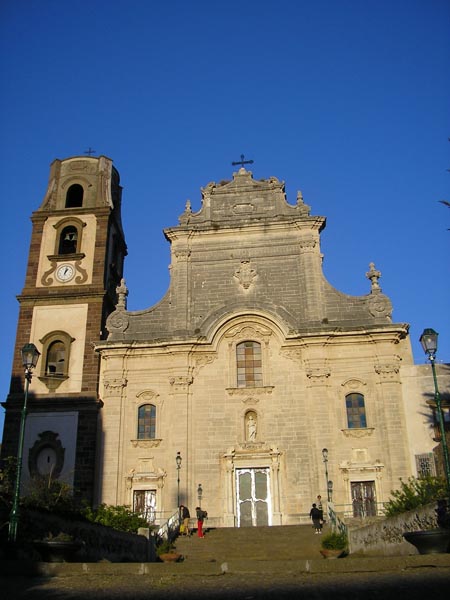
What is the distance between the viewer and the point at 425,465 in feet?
83.9

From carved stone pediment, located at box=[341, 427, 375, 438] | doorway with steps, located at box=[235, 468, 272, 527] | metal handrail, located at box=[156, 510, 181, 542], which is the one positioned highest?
carved stone pediment, located at box=[341, 427, 375, 438]

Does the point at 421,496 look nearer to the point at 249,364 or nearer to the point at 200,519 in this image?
the point at 200,519

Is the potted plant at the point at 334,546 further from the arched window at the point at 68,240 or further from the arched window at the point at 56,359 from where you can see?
the arched window at the point at 68,240

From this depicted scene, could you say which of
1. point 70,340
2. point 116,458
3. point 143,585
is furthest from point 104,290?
point 143,585

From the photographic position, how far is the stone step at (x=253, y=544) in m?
20.7

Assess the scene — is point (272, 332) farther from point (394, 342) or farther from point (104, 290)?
point (104, 290)

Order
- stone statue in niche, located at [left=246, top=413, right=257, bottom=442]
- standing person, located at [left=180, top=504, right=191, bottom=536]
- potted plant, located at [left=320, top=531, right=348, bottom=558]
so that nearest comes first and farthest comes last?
potted plant, located at [left=320, top=531, right=348, bottom=558]
standing person, located at [left=180, top=504, right=191, bottom=536]
stone statue in niche, located at [left=246, top=413, right=257, bottom=442]

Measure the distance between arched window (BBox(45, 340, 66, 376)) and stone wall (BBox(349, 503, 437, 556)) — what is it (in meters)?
15.2

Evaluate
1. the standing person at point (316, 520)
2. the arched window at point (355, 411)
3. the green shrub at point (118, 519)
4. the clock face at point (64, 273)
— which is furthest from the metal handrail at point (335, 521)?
the clock face at point (64, 273)

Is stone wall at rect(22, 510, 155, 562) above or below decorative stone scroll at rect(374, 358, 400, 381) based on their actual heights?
below

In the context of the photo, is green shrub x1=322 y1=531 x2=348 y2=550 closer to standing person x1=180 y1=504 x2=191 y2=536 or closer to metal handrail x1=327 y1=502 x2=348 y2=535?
metal handrail x1=327 y1=502 x2=348 y2=535

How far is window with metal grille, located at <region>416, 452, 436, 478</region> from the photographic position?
25453 mm

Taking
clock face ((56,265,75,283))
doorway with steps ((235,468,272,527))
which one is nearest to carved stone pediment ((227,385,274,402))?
doorway with steps ((235,468,272,527))

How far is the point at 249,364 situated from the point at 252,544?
8602mm
